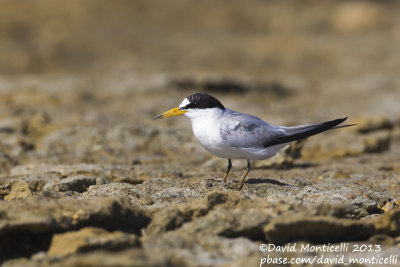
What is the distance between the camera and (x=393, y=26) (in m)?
17.2

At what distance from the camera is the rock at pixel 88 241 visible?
10.4ft

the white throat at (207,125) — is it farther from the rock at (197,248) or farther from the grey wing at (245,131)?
the rock at (197,248)

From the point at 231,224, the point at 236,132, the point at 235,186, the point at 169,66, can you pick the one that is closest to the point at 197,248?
the point at 231,224

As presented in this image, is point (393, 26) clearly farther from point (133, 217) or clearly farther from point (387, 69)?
point (133, 217)

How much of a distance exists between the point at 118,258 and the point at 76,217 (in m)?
0.93

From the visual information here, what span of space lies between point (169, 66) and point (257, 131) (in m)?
8.87

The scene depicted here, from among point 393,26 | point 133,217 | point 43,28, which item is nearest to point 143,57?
point 43,28

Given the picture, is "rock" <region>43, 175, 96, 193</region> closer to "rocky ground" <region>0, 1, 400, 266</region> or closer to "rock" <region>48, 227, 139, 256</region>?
"rocky ground" <region>0, 1, 400, 266</region>

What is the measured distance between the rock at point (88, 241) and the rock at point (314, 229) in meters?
0.92

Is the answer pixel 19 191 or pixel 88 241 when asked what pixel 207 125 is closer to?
pixel 19 191

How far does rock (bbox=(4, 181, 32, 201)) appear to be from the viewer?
4495mm

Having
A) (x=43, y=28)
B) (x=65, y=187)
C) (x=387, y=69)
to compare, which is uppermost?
(x=43, y=28)

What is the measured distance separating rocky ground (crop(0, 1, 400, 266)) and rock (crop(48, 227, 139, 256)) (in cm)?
1

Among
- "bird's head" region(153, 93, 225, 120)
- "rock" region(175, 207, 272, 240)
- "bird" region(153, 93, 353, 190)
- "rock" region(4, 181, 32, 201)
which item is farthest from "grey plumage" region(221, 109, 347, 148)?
"rock" region(4, 181, 32, 201)
